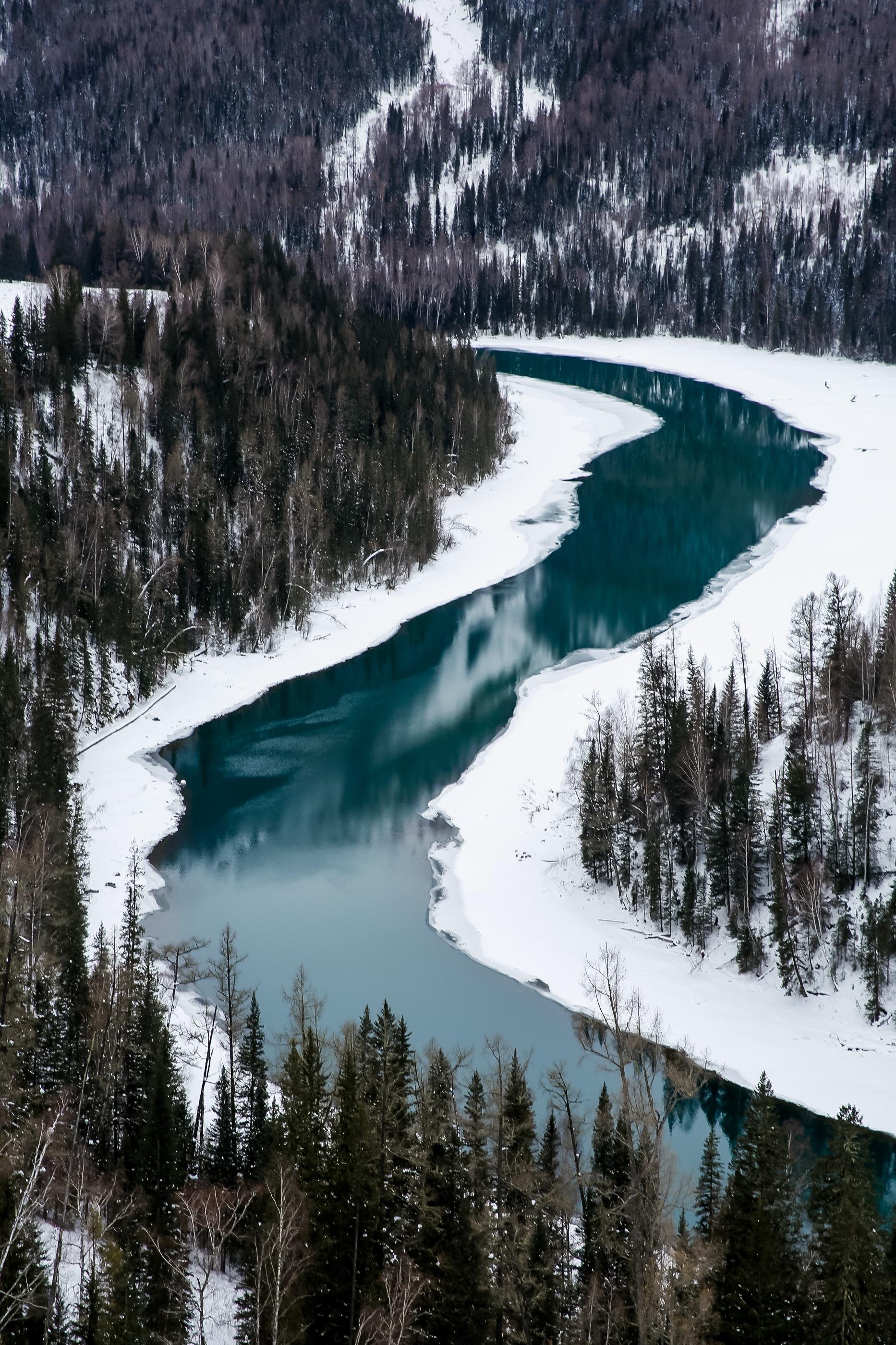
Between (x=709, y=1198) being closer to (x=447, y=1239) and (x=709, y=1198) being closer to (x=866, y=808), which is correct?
(x=447, y=1239)

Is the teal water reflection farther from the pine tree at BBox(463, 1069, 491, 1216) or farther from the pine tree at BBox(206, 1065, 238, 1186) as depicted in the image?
the pine tree at BBox(206, 1065, 238, 1186)

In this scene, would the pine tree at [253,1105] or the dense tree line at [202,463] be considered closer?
the pine tree at [253,1105]

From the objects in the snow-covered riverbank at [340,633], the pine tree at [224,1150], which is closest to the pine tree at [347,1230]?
the pine tree at [224,1150]

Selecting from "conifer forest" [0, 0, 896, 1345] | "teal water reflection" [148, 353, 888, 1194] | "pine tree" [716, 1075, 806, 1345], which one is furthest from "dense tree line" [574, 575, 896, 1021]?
"pine tree" [716, 1075, 806, 1345]

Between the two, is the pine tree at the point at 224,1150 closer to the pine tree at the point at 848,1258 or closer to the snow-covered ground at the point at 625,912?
the snow-covered ground at the point at 625,912


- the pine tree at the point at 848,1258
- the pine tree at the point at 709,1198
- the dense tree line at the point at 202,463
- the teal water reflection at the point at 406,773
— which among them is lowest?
the teal water reflection at the point at 406,773

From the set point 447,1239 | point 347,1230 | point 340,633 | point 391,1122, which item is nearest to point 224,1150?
point 391,1122
